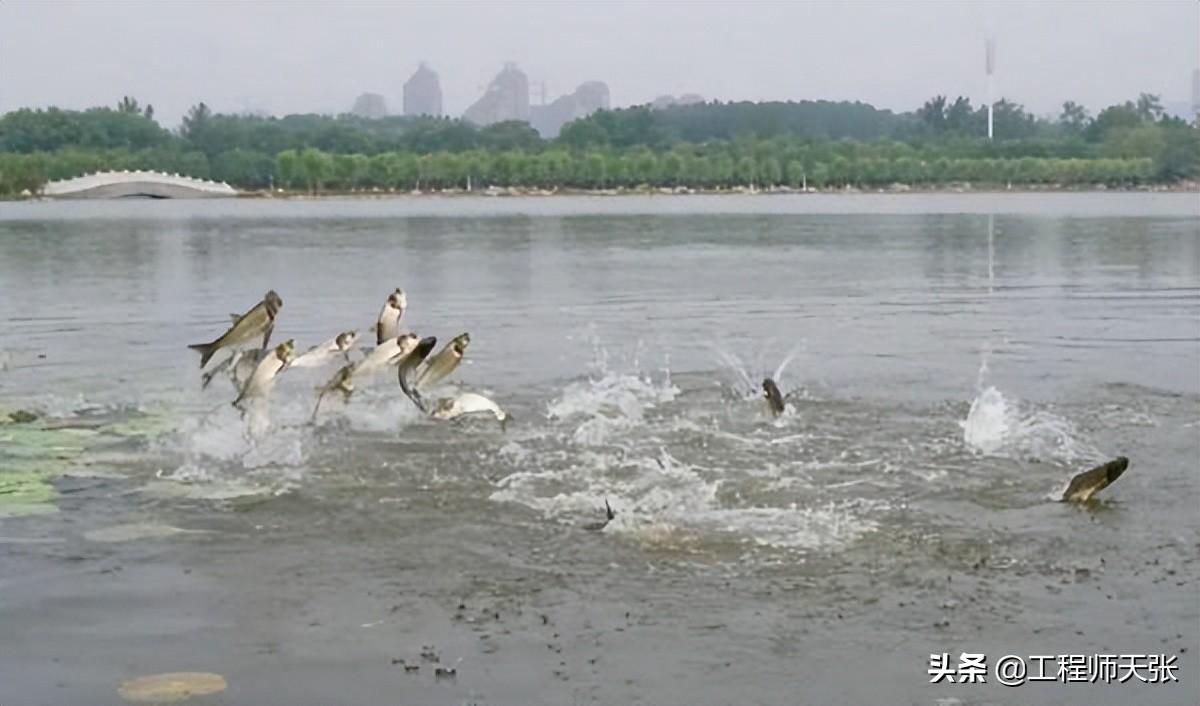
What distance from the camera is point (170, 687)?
718cm

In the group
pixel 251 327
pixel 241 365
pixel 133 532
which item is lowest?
pixel 133 532

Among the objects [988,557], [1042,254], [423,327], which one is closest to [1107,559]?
[988,557]

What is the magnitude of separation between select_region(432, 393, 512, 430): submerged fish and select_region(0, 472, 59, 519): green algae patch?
3206 millimetres

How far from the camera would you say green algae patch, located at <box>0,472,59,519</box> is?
1062 cm

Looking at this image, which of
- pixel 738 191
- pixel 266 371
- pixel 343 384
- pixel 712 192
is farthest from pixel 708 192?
pixel 266 371

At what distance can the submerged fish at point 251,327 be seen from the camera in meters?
12.4

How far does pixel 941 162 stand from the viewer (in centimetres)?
16262

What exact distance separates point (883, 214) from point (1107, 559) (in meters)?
77.6

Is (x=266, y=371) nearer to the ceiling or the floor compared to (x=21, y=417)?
nearer to the ceiling

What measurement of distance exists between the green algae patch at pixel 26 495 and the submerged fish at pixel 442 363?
300 cm

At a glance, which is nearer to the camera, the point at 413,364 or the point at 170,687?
the point at 170,687

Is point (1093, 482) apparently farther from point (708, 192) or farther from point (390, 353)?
point (708, 192)

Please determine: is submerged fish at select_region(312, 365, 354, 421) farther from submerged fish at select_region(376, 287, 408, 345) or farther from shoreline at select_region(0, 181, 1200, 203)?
shoreline at select_region(0, 181, 1200, 203)

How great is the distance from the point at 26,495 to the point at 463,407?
3.68 m
